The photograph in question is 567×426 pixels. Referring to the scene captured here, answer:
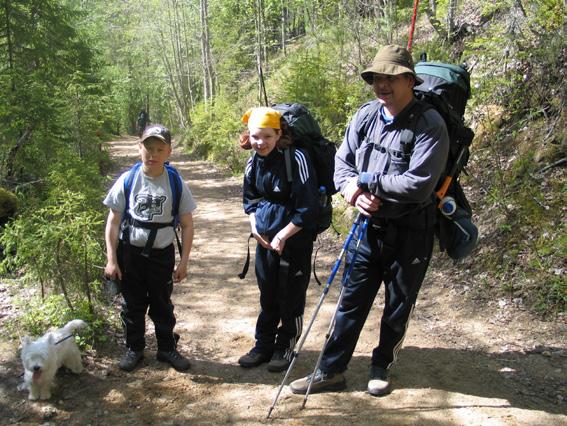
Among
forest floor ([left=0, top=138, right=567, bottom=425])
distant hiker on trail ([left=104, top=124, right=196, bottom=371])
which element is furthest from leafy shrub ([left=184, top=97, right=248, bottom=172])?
distant hiker on trail ([left=104, top=124, right=196, bottom=371])

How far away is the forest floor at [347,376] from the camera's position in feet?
10.2

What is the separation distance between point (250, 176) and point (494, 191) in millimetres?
3672

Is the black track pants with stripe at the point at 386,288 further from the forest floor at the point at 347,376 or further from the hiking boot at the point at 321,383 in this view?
the forest floor at the point at 347,376

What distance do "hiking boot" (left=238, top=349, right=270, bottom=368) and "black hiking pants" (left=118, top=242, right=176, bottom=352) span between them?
63 centimetres

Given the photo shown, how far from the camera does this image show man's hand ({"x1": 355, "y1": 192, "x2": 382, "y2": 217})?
292 cm

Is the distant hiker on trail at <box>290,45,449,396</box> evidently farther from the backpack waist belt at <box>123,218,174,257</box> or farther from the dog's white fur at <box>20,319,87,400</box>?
the dog's white fur at <box>20,319,87,400</box>

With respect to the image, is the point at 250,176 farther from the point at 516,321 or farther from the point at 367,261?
the point at 516,321

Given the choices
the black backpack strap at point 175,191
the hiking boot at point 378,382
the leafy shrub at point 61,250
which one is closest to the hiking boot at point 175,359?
the leafy shrub at point 61,250

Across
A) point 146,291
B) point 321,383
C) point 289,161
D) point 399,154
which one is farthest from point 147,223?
point 399,154

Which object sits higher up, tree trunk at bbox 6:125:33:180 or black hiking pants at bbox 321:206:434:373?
tree trunk at bbox 6:125:33:180

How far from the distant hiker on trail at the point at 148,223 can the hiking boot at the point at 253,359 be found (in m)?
0.85

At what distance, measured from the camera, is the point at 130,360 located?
3746mm

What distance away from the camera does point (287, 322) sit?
369cm

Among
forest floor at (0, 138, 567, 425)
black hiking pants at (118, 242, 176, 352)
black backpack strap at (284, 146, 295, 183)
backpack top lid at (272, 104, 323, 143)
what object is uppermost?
backpack top lid at (272, 104, 323, 143)
